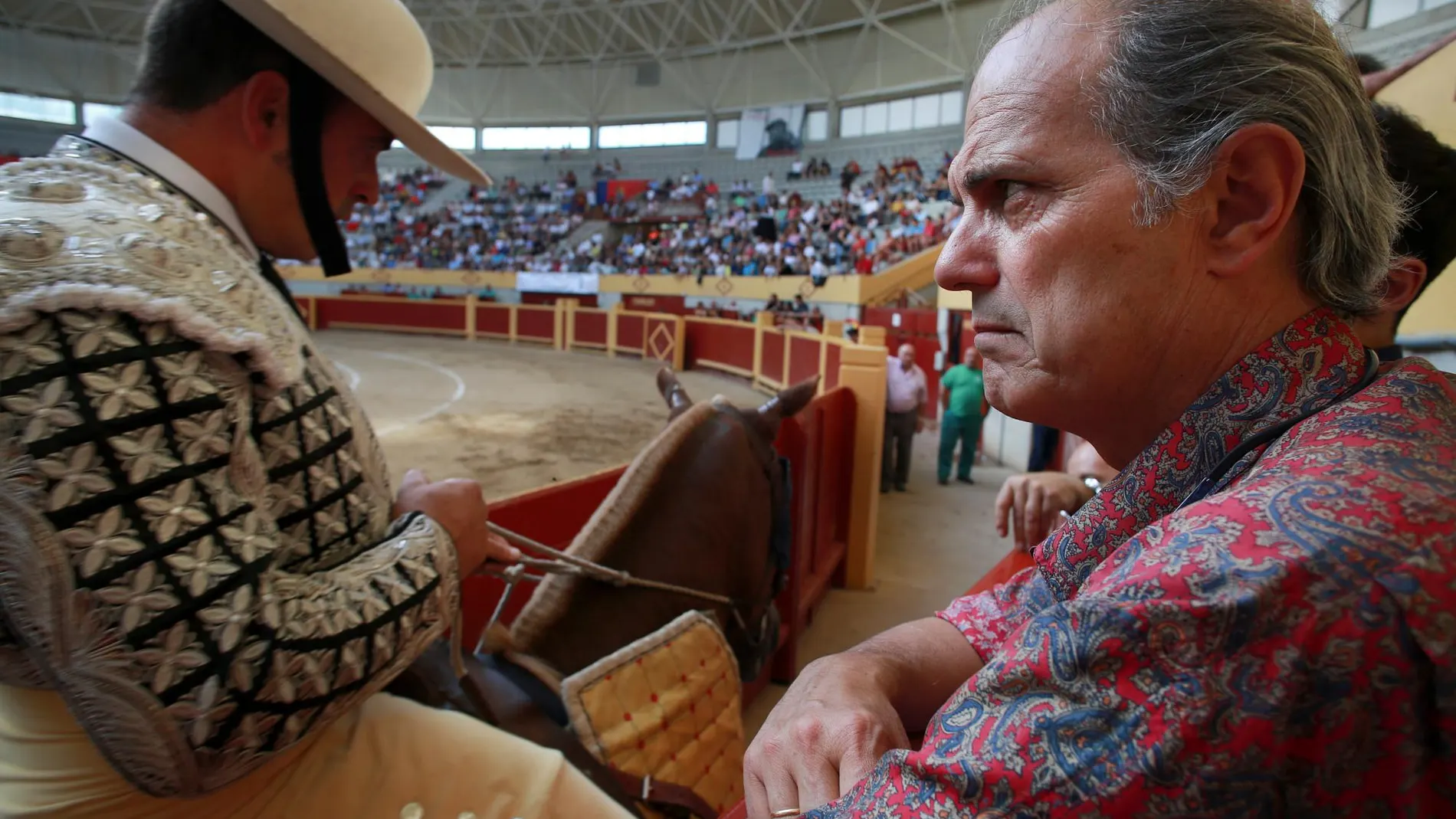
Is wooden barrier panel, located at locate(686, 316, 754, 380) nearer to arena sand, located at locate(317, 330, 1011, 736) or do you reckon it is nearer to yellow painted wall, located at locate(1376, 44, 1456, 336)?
arena sand, located at locate(317, 330, 1011, 736)

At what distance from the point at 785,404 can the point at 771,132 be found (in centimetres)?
2416

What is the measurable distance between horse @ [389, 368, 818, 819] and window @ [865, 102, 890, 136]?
22.4 m

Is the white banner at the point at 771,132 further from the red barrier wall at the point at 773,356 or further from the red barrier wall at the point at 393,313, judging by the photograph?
the red barrier wall at the point at 773,356

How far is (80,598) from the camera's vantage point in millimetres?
665

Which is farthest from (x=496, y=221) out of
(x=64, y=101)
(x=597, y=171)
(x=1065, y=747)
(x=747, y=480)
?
(x=1065, y=747)

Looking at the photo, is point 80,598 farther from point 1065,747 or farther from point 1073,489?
point 1073,489

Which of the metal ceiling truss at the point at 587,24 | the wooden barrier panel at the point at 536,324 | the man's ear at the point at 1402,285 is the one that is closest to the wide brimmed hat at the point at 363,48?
the man's ear at the point at 1402,285

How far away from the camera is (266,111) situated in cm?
112

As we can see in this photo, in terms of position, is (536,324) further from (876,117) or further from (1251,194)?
(1251,194)

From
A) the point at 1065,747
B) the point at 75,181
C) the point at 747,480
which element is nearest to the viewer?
the point at 1065,747

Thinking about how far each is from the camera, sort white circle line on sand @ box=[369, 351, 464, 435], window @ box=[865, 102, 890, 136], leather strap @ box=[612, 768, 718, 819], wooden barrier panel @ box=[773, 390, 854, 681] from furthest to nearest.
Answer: window @ box=[865, 102, 890, 136] → white circle line on sand @ box=[369, 351, 464, 435] → wooden barrier panel @ box=[773, 390, 854, 681] → leather strap @ box=[612, 768, 718, 819]

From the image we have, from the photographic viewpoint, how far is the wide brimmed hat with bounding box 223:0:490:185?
42.3 inches

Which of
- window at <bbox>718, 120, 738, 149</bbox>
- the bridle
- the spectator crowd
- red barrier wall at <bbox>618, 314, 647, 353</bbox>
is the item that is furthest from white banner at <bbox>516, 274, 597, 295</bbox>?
the bridle

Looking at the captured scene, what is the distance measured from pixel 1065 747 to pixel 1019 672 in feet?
0.18
